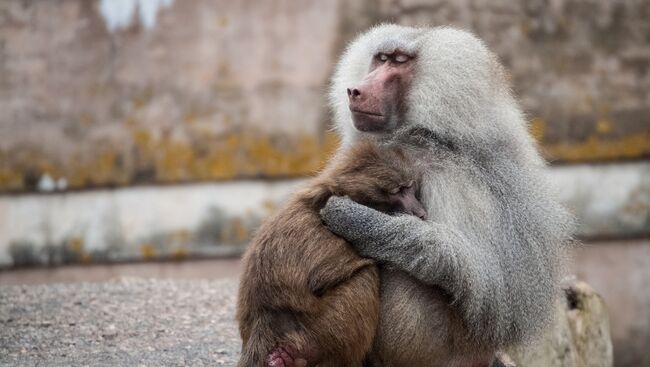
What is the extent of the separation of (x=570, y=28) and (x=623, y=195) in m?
1.54

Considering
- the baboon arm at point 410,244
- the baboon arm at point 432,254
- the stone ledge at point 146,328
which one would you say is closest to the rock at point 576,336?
the stone ledge at point 146,328

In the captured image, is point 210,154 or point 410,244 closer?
point 410,244

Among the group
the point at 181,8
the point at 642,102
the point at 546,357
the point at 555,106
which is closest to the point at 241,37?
the point at 181,8

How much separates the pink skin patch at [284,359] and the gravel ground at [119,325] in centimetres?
124

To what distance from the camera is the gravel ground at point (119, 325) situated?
534 cm

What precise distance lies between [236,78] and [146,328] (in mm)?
3654

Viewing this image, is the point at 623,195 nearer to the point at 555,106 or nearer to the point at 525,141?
the point at 555,106

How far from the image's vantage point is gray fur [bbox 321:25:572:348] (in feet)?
13.4

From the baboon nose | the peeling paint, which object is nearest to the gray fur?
the baboon nose

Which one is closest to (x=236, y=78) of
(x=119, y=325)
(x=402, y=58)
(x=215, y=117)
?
(x=215, y=117)

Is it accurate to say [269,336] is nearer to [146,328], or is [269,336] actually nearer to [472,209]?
[472,209]

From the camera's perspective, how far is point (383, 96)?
4.55 meters

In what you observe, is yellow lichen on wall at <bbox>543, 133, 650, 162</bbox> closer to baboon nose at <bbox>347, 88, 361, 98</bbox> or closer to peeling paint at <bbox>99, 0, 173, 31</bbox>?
peeling paint at <bbox>99, 0, 173, 31</bbox>

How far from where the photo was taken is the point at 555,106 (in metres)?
9.11
